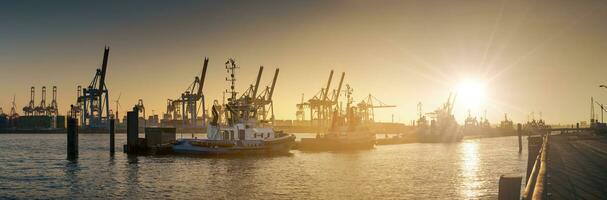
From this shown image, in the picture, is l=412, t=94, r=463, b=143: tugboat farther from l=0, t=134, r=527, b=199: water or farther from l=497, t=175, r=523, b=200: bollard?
l=497, t=175, r=523, b=200: bollard

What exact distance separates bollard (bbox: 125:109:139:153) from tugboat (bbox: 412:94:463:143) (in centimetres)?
8458

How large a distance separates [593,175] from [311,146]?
75118 mm

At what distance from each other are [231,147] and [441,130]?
9430 centimetres

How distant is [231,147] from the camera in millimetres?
76875

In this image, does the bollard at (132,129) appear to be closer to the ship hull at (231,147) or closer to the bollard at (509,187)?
the ship hull at (231,147)

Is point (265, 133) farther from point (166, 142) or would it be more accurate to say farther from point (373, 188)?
point (373, 188)

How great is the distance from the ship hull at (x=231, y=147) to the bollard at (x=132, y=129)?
261 inches

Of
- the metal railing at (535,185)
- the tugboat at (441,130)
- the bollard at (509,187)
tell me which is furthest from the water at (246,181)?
the tugboat at (441,130)

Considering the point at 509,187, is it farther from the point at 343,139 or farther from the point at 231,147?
the point at 343,139

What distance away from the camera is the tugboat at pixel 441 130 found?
495 ft

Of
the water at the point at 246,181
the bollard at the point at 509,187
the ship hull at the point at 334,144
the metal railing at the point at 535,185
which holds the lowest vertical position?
the water at the point at 246,181

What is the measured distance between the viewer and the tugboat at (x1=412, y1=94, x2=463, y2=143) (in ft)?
495

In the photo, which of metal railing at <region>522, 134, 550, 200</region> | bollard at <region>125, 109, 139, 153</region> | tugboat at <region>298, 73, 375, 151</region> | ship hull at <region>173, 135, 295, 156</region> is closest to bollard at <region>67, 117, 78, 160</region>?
bollard at <region>125, 109, 139, 153</region>

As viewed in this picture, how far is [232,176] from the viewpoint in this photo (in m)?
51.3
